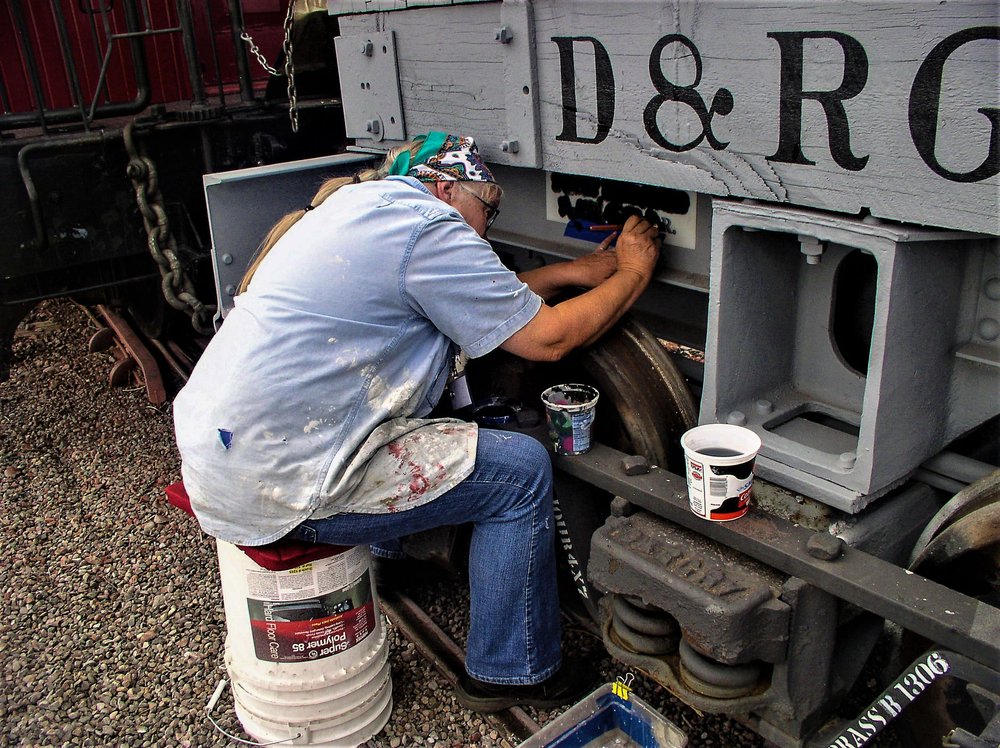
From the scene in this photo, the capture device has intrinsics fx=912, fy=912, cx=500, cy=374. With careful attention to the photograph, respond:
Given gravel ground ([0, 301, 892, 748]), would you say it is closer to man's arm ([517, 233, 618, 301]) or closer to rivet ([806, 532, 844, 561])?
rivet ([806, 532, 844, 561])

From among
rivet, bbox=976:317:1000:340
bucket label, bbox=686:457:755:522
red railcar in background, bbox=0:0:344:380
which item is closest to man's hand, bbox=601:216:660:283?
bucket label, bbox=686:457:755:522

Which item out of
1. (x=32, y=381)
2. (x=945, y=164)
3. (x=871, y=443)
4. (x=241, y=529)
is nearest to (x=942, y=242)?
(x=945, y=164)

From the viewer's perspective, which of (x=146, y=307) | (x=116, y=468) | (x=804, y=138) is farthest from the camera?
(x=146, y=307)

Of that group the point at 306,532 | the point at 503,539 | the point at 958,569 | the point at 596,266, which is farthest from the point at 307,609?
the point at 958,569

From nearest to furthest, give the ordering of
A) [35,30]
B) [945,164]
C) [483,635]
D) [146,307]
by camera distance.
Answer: [945,164] < [483,635] < [35,30] < [146,307]

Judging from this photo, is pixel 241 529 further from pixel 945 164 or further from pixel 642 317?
pixel 945 164

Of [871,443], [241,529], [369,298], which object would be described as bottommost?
[241,529]

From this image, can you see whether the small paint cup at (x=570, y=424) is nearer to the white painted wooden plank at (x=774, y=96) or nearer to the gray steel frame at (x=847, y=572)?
the gray steel frame at (x=847, y=572)

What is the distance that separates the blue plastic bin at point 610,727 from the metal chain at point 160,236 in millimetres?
2354

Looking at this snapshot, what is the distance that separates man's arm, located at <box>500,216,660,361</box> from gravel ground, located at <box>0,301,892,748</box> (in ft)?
3.33

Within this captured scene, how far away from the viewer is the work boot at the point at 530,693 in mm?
2520

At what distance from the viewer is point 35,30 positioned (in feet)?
14.7

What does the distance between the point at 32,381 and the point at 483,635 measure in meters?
3.73

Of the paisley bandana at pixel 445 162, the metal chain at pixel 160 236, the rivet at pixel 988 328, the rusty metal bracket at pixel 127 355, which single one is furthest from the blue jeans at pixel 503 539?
the rusty metal bracket at pixel 127 355
